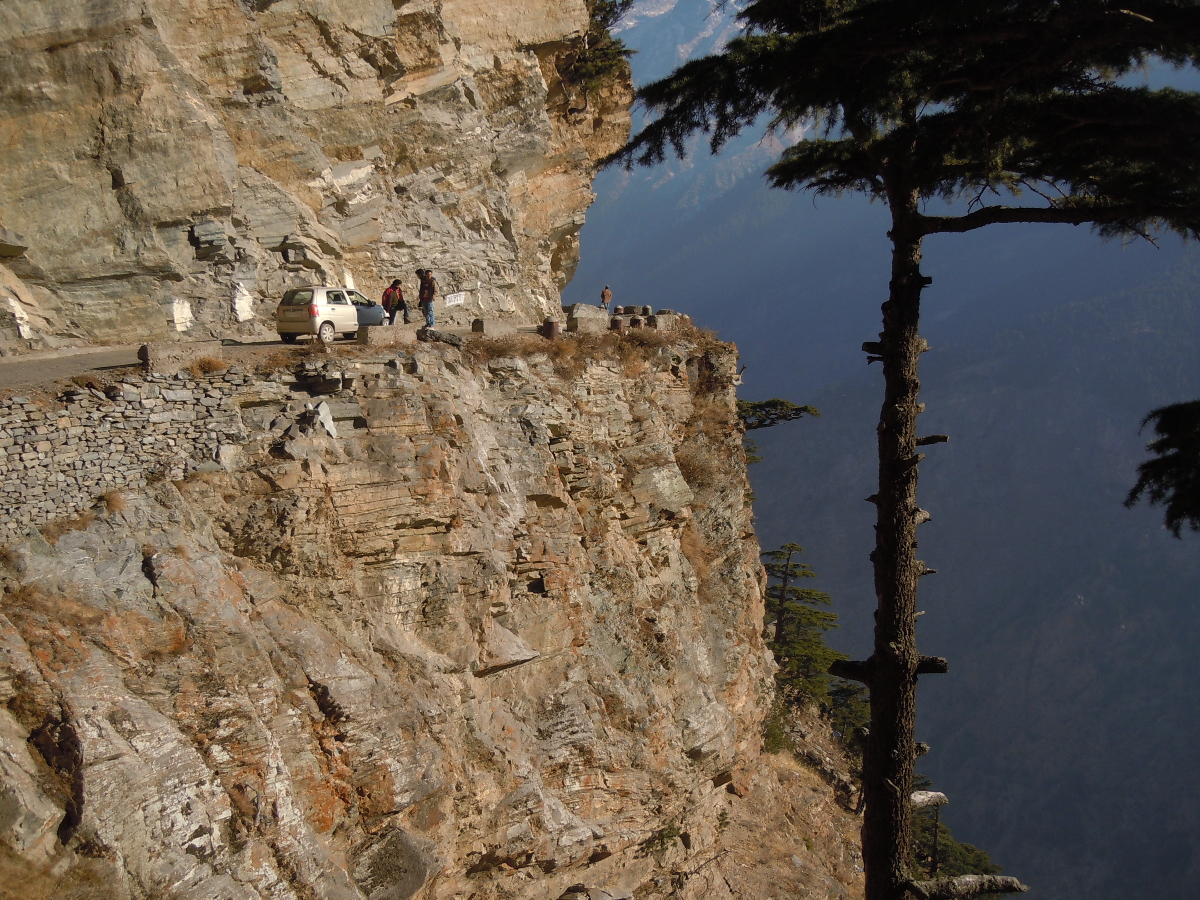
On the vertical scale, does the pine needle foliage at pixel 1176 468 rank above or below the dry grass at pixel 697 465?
below

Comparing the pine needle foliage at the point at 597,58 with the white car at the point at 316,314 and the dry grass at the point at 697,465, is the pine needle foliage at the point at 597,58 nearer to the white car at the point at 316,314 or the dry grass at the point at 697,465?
the dry grass at the point at 697,465

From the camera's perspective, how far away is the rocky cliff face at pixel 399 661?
7801mm

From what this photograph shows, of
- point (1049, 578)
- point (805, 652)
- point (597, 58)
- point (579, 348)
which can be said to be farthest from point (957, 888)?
point (1049, 578)

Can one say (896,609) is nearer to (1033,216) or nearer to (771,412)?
(1033,216)

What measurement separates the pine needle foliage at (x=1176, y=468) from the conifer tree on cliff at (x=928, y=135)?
144 cm

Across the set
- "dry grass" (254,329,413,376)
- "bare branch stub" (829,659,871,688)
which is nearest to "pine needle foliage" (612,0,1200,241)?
"bare branch stub" (829,659,871,688)

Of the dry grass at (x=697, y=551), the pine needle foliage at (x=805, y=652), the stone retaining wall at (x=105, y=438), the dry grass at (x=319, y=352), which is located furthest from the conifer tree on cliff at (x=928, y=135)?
the pine needle foliage at (x=805, y=652)

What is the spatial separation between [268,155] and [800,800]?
Answer: 20.3 metres

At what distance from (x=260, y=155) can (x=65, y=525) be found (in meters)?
12.5

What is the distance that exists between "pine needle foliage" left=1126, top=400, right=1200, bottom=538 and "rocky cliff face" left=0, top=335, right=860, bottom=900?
28.2ft

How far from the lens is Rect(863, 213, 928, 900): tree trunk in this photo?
21.8 feet

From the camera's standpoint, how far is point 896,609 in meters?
6.82

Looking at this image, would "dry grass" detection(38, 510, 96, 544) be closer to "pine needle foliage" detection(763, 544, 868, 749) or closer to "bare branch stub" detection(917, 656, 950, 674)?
"bare branch stub" detection(917, 656, 950, 674)

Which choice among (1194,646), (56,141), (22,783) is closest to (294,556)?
(22,783)
